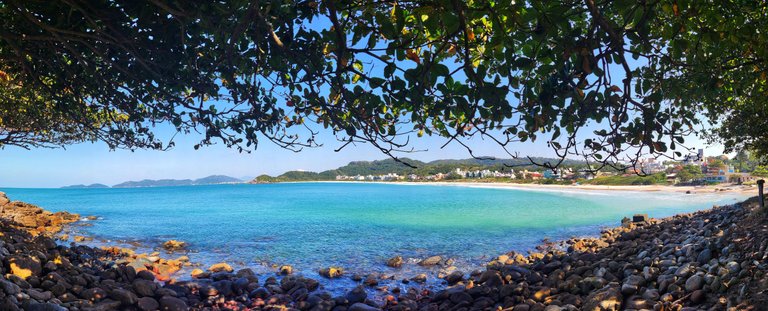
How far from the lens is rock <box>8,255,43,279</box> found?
21.2 ft

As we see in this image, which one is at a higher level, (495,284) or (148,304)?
(148,304)

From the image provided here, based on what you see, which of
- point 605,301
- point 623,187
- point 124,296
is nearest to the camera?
point 605,301

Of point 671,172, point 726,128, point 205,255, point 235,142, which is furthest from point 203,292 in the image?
point 671,172

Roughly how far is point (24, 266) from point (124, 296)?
1.60m

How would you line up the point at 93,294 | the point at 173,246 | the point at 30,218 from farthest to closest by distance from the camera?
the point at 30,218 → the point at 173,246 → the point at 93,294

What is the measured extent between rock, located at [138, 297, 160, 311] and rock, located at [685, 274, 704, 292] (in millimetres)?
8660

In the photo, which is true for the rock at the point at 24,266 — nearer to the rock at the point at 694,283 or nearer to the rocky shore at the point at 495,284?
the rocky shore at the point at 495,284

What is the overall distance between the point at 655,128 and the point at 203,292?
8862mm

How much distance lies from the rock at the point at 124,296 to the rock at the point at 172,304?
443 millimetres

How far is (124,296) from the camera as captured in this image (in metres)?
7.00

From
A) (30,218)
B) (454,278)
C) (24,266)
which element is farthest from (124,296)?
(30,218)

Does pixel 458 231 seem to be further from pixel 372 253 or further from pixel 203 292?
pixel 203 292

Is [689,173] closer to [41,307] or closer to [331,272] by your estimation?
[331,272]

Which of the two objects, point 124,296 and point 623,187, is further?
point 623,187
